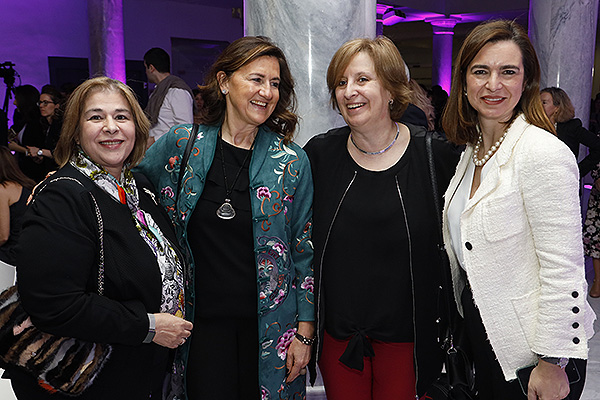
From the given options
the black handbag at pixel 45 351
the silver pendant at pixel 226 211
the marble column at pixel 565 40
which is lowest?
the black handbag at pixel 45 351

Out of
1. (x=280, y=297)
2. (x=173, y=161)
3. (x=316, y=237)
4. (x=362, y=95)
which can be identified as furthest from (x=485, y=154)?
(x=173, y=161)

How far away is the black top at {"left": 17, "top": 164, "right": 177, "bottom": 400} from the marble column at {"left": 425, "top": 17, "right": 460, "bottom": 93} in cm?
1484

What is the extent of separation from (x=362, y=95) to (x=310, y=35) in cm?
92

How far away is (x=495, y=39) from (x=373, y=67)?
484 mm

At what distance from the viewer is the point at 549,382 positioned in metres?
1.70

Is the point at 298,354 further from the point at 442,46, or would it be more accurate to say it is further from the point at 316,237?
the point at 442,46

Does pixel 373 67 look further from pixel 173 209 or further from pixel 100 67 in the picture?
pixel 100 67

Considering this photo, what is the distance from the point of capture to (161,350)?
197 centimetres

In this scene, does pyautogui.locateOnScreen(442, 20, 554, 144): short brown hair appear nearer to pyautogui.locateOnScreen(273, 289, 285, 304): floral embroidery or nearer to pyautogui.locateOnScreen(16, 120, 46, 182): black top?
pyautogui.locateOnScreen(273, 289, 285, 304): floral embroidery

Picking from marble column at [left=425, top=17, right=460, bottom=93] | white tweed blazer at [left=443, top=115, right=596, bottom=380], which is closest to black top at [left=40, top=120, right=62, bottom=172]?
white tweed blazer at [left=443, top=115, right=596, bottom=380]

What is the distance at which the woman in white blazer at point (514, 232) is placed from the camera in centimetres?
166

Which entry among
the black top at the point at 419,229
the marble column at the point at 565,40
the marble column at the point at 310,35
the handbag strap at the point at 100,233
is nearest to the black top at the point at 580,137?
the marble column at the point at 565,40

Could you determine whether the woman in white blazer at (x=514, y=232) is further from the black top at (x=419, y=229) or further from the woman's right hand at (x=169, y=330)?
the woman's right hand at (x=169, y=330)

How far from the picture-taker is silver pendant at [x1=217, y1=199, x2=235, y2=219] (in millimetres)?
2111
